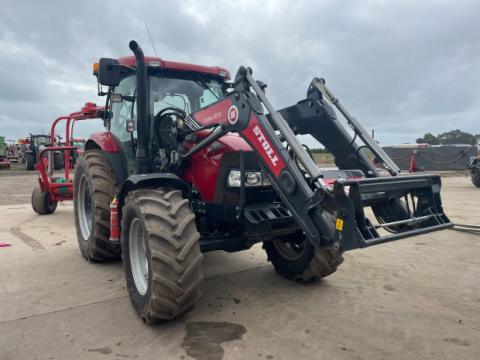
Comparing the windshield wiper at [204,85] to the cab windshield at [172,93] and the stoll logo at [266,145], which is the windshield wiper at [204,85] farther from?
the stoll logo at [266,145]

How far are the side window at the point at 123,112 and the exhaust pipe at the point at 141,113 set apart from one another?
403 millimetres

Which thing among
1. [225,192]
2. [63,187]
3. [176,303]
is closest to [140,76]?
[225,192]

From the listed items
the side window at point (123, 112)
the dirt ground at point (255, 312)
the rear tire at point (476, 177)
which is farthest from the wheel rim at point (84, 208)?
the rear tire at point (476, 177)

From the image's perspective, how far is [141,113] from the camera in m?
3.81

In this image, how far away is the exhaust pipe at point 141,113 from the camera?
361cm

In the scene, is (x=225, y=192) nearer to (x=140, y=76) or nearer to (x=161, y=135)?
(x=161, y=135)

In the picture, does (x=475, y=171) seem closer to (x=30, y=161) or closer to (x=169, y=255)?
(x=169, y=255)

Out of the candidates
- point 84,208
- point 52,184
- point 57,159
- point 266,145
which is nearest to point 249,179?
point 266,145

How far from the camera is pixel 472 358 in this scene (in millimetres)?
2730

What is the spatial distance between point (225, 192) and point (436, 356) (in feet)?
6.86

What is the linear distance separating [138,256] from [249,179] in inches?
50.4

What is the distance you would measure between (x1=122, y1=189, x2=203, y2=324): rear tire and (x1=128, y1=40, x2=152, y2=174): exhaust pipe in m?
0.80

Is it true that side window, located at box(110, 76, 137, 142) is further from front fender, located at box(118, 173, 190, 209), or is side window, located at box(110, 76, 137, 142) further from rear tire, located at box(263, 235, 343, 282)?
rear tire, located at box(263, 235, 343, 282)

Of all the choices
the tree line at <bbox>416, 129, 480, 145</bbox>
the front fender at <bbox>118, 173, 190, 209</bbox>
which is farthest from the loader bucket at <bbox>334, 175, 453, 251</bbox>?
the tree line at <bbox>416, 129, 480, 145</bbox>
